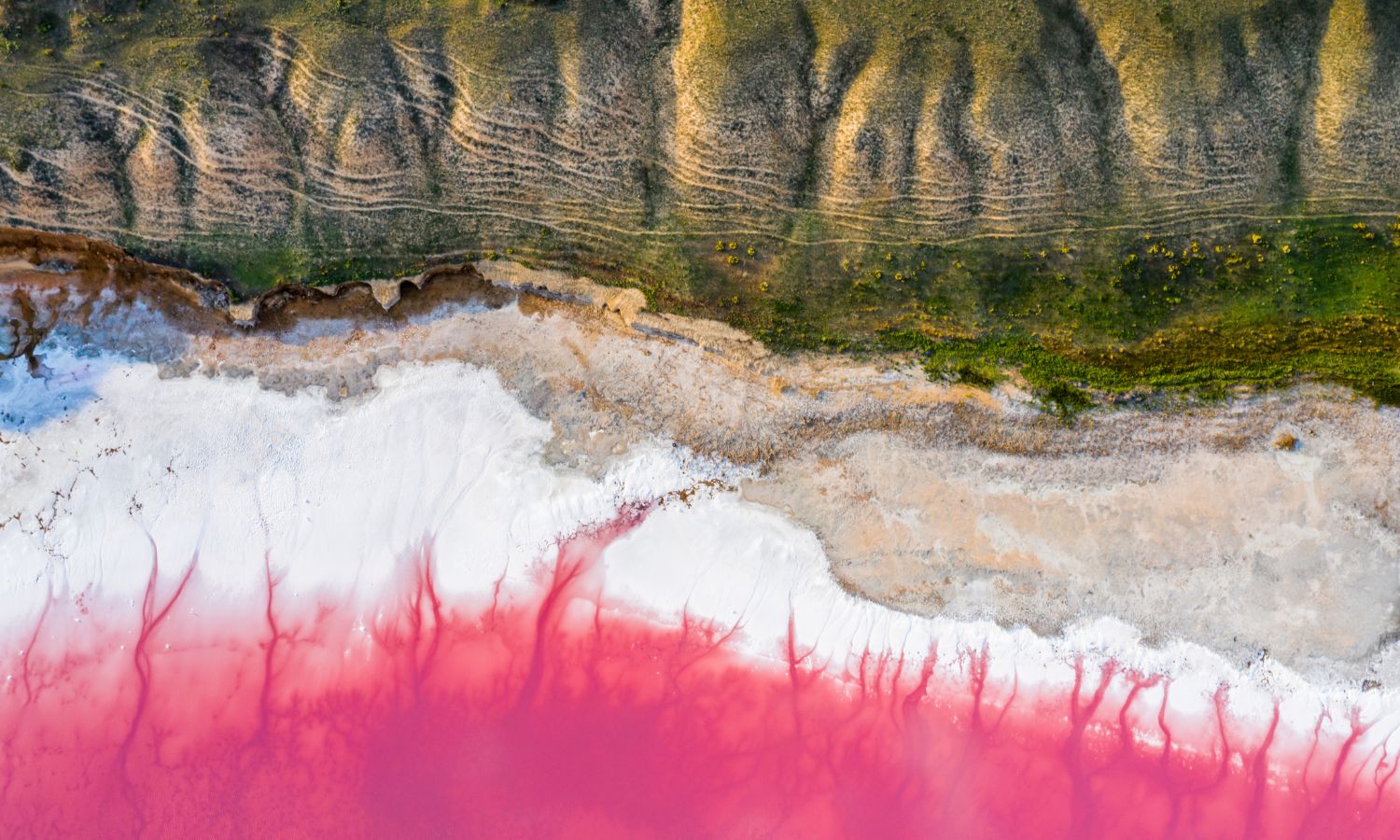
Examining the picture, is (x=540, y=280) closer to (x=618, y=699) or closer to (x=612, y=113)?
(x=612, y=113)

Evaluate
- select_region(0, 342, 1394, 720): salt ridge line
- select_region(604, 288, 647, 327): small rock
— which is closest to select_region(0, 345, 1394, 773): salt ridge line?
select_region(0, 342, 1394, 720): salt ridge line

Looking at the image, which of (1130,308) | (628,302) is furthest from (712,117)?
(1130,308)

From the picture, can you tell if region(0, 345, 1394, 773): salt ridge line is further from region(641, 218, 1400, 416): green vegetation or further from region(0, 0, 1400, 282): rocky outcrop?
region(641, 218, 1400, 416): green vegetation

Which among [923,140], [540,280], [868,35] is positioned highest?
[868,35]

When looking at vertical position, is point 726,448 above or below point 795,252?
below

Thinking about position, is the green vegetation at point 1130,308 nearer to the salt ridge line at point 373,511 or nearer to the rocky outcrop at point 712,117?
the rocky outcrop at point 712,117

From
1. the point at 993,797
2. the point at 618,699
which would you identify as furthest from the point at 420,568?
the point at 993,797
